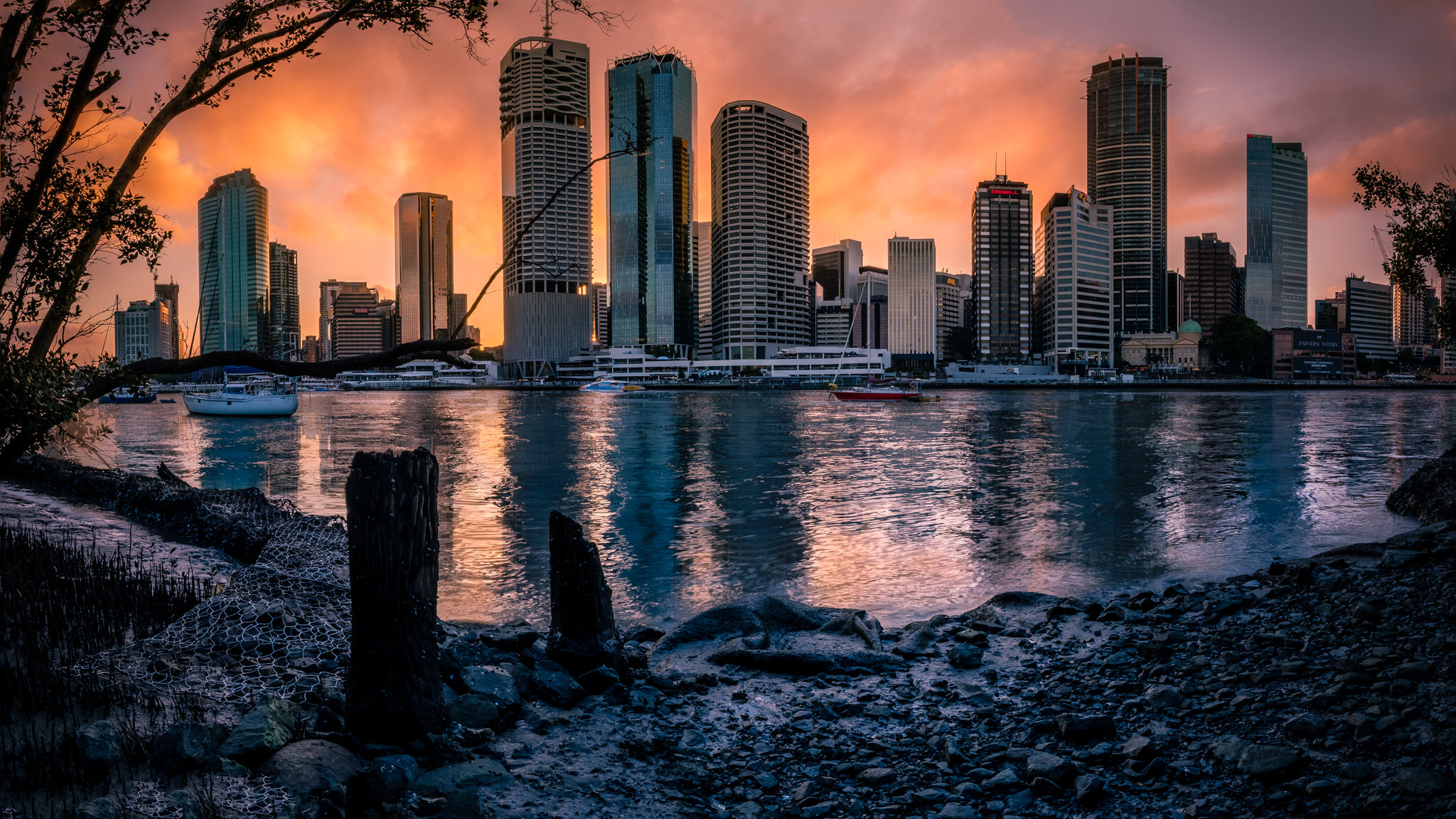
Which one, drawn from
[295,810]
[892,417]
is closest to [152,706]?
[295,810]

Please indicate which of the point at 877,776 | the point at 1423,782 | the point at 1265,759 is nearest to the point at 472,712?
the point at 877,776

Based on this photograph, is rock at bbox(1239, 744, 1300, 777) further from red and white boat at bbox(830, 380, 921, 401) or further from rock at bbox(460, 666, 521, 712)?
red and white boat at bbox(830, 380, 921, 401)

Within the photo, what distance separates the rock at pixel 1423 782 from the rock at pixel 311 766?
6.35 m

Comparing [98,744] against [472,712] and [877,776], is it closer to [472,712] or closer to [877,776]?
[472,712]

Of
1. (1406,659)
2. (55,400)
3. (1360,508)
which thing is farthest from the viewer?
(1360,508)

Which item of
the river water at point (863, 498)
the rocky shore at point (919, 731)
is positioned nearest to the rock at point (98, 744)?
the rocky shore at point (919, 731)

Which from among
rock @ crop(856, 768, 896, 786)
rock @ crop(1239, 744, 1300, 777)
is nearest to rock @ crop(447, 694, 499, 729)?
rock @ crop(856, 768, 896, 786)

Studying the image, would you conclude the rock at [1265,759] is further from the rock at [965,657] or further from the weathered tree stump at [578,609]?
the weathered tree stump at [578,609]

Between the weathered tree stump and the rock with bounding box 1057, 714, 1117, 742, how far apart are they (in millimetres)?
3738

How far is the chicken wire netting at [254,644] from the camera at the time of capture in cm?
601

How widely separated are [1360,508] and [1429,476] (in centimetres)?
257

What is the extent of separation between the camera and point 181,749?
4.70 meters

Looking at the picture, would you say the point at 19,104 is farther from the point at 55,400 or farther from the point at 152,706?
the point at 152,706

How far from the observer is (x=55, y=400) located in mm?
9008
